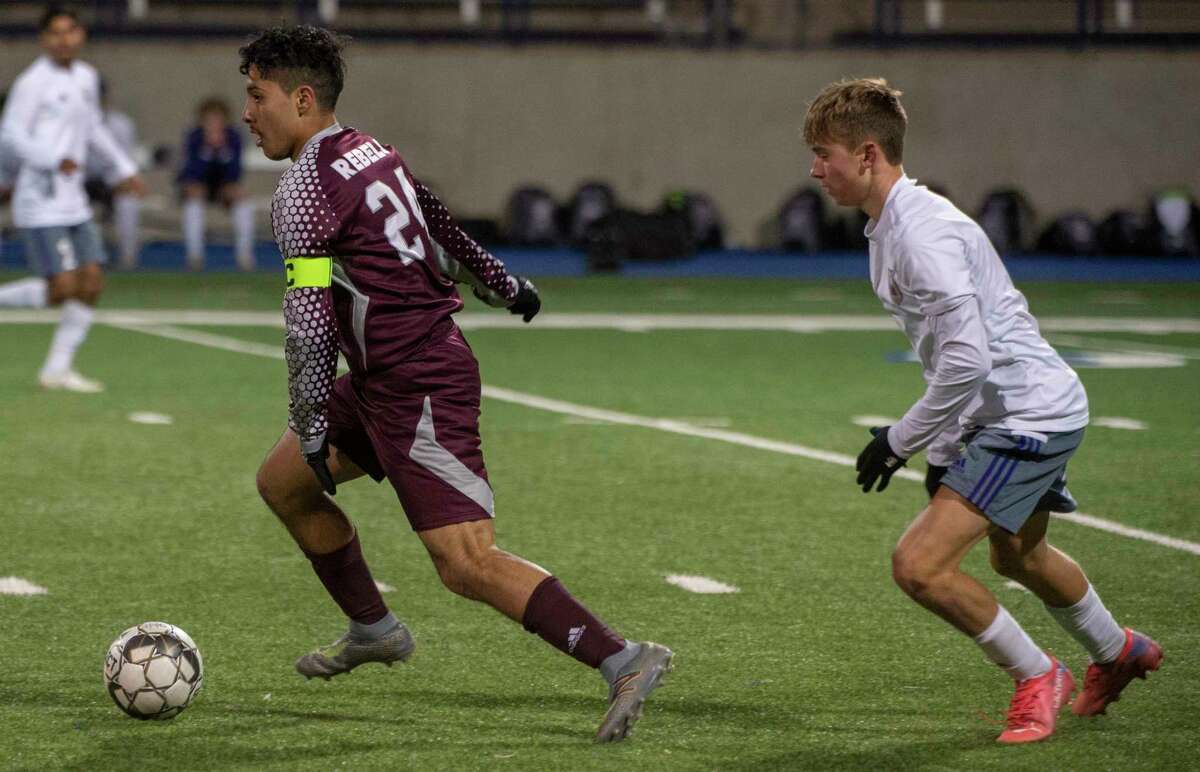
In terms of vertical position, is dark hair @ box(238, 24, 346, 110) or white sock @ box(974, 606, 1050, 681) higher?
dark hair @ box(238, 24, 346, 110)

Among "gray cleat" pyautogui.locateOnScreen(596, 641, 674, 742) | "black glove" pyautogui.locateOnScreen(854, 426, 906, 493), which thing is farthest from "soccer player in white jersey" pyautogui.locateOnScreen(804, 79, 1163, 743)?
"gray cleat" pyautogui.locateOnScreen(596, 641, 674, 742)

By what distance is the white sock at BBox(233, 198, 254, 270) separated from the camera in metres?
20.9

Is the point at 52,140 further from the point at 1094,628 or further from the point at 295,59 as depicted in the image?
the point at 1094,628

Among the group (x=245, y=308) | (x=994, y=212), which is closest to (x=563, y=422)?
(x=245, y=308)

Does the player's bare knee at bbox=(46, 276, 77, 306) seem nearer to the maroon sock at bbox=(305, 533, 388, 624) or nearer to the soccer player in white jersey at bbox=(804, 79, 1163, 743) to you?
the maroon sock at bbox=(305, 533, 388, 624)

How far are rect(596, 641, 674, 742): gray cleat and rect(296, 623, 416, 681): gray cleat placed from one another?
0.83 m

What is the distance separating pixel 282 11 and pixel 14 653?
20.5 meters

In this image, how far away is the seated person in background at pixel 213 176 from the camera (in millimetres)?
20891

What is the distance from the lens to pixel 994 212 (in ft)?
77.6

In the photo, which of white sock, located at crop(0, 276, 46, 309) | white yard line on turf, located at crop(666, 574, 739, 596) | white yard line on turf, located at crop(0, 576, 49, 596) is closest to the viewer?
white yard line on turf, located at crop(0, 576, 49, 596)

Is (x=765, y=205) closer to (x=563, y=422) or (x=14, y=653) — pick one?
(x=563, y=422)

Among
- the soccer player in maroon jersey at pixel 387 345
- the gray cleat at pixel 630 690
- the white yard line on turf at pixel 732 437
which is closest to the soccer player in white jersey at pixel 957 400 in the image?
the gray cleat at pixel 630 690

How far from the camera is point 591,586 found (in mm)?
6336

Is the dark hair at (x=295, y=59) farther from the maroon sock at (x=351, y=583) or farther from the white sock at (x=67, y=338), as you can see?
the white sock at (x=67, y=338)
